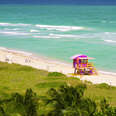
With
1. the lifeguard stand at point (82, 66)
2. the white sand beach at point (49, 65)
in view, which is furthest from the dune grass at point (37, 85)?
the white sand beach at point (49, 65)

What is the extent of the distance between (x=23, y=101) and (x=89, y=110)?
1.85m

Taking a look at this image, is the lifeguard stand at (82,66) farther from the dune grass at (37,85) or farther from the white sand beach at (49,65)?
the dune grass at (37,85)

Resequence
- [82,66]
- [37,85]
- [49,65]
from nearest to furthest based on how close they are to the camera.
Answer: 1. [37,85]
2. [82,66]
3. [49,65]

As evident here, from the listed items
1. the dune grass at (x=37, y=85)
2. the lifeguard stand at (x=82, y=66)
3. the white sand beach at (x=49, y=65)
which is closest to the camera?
the dune grass at (x=37, y=85)

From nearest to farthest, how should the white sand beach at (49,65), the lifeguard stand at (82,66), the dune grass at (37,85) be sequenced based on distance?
the dune grass at (37,85)
the white sand beach at (49,65)
the lifeguard stand at (82,66)

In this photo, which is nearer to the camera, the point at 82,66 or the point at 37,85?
the point at 37,85

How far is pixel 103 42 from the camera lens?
36594 millimetres

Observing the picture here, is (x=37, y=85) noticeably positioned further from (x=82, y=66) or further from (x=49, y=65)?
(x=49, y=65)

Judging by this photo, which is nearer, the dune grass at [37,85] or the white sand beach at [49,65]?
the dune grass at [37,85]

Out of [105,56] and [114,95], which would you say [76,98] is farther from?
[105,56]

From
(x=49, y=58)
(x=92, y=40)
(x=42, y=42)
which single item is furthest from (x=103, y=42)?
(x=49, y=58)

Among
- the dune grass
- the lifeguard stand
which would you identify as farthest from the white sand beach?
the dune grass

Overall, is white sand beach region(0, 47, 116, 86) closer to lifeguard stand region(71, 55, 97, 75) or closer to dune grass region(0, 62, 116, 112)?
lifeguard stand region(71, 55, 97, 75)

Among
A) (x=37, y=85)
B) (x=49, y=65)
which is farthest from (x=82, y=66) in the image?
(x=37, y=85)
